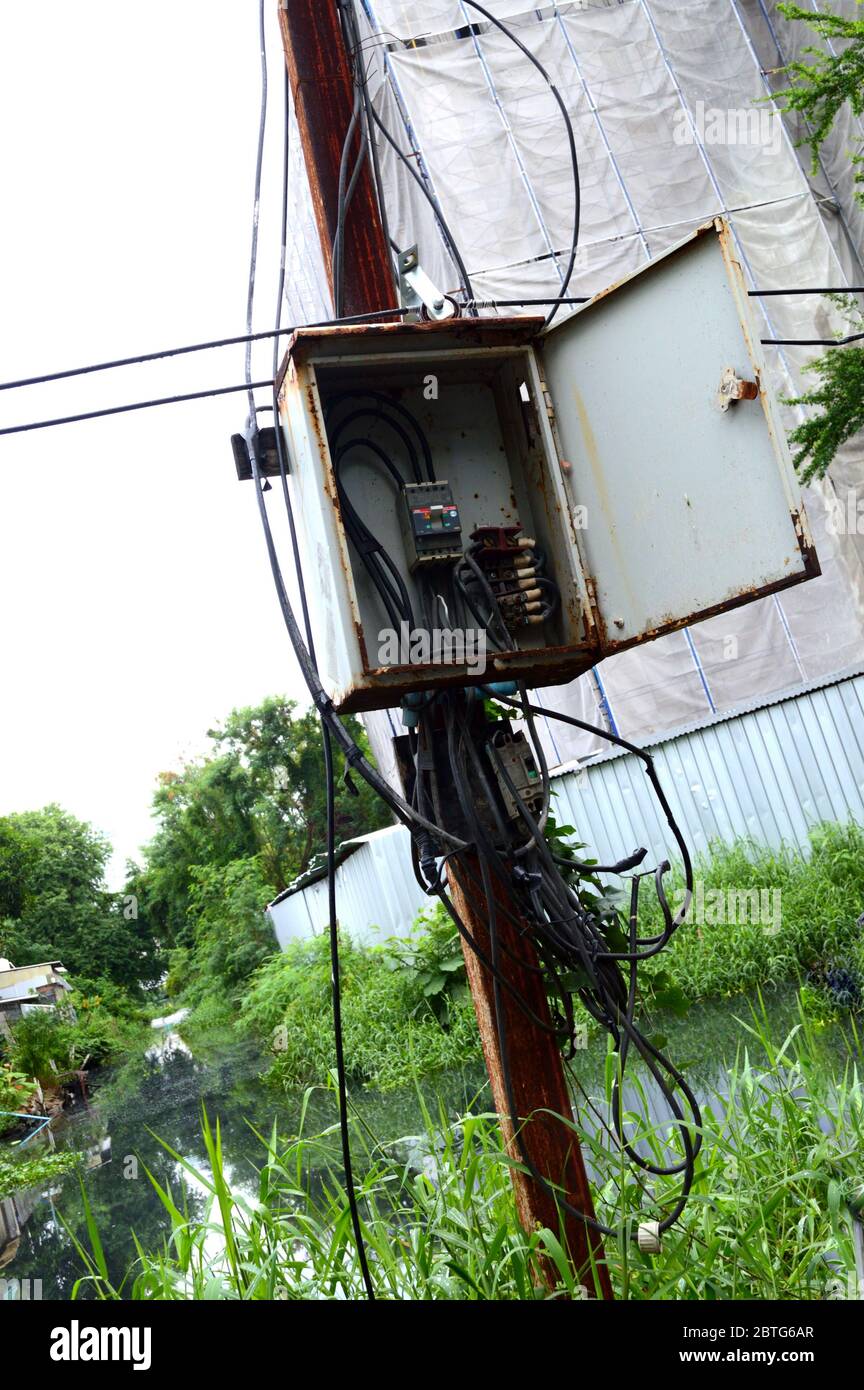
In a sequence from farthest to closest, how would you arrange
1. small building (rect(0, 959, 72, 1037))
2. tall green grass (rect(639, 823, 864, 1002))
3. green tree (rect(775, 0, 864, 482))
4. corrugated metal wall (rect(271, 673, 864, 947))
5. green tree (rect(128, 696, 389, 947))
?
green tree (rect(128, 696, 389, 947)) → small building (rect(0, 959, 72, 1037)) → corrugated metal wall (rect(271, 673, 864, 947)) → tall green grass (rect(639, 823, 864, 1002)) → green tree (rect(775, 0, 864, 482))

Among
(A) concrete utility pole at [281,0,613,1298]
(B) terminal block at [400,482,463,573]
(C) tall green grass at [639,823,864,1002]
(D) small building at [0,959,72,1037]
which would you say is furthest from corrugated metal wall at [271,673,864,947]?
(D) small building at [0,959,72,1037]

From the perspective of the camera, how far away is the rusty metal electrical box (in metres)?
2.62

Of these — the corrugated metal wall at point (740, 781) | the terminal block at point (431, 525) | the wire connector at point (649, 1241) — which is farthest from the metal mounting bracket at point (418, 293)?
the corrugated metal wall at point (740, 781)

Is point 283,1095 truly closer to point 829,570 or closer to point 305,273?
point 829,570

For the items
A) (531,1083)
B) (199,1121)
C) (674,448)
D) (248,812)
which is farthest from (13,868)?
(674,448)

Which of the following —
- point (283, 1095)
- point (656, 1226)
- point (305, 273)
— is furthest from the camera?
point (305, 273)

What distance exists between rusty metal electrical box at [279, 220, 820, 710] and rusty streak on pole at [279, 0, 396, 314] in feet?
1.39

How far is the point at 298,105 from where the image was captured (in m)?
3.46

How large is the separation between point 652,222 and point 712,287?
13643 mm

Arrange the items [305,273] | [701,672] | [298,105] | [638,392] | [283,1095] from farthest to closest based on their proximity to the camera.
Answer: [305,273] → [701,672] → [283,1095] → [298,105] → [638,392]

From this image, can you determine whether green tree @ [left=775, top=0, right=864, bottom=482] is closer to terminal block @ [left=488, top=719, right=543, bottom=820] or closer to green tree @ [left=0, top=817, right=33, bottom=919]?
terminal block @ [left=488, top=719, right=543, bottom=820]

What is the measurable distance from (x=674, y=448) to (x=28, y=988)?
809 inches

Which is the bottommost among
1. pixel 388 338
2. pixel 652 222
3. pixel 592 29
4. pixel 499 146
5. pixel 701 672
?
pixel 388 338

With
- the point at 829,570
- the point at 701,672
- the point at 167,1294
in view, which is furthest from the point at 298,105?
the point at 829,570
